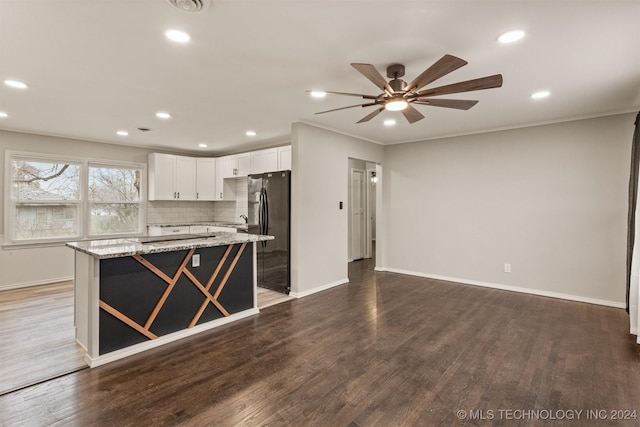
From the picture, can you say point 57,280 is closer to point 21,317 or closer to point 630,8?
point 21,317

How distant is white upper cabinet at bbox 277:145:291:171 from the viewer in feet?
17.3

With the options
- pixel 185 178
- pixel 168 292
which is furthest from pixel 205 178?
pixel 168 292

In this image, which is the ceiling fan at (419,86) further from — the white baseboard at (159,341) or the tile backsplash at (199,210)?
the tile backsplash at (199,210)

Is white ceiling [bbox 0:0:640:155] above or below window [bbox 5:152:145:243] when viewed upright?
above

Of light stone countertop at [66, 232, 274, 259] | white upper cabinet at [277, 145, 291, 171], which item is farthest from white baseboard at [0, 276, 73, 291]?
white upper cabinet at [277, 145, 291, 171]

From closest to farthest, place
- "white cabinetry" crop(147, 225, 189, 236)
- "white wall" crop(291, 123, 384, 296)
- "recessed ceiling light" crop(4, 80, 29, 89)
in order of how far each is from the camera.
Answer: "recessed ceiling light" crop(4, 80, 29, 89) < "white wall" crop(291, 123, 384, 296) < "white cabinetry" crop(147, 225, 189, 236)

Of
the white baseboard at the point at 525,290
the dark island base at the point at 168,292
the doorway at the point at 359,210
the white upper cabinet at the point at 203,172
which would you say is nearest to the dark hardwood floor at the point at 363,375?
the dark island base at the point at 168,292

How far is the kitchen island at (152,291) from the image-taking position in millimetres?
2648

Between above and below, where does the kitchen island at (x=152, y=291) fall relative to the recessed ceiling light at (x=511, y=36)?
below

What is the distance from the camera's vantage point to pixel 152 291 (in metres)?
2.95

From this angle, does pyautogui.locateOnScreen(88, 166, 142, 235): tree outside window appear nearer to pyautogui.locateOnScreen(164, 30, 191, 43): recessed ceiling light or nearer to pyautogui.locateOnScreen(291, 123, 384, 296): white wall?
pyautogui.locateOnScreen(291, 123, 384, 296): white wall

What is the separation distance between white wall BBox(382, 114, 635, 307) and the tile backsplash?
3156mm

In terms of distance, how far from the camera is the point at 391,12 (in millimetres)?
1938

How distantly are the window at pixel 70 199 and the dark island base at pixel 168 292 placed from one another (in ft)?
11.9
